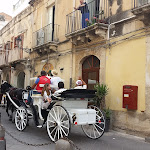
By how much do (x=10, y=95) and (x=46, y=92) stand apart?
2818 millimetres

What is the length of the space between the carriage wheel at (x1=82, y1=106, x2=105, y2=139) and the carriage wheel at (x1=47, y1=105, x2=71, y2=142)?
0.90m

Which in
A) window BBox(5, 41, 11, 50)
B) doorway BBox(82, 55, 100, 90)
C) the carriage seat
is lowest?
the carriage seat

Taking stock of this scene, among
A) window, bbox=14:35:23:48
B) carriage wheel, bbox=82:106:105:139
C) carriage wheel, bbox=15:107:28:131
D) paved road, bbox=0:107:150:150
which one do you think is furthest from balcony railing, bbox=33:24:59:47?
carriage wheel, bbox=82:106:105:139

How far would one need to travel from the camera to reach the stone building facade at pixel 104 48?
267 inches

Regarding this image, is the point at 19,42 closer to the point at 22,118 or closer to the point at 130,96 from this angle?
the point at 22,118

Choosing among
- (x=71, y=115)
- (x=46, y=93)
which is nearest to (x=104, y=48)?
(x=46, y=93)

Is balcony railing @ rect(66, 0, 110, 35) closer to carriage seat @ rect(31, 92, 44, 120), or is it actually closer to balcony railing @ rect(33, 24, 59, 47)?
balcony railing @ rect(33, 24, 59, 47)

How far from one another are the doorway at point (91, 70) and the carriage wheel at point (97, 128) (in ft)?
10.4

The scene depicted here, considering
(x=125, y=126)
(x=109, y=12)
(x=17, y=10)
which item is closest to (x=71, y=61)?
(x=109, y=12)

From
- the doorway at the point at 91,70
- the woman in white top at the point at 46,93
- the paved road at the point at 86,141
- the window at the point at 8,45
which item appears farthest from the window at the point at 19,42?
the woman in white top at the point at 46,93

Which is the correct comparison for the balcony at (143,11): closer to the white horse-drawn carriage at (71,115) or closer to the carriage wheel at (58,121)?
the white horse-drawn carriage at (71,115)

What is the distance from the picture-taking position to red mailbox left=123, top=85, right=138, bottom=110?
6.77 meters

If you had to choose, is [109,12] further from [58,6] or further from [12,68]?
[12,68]

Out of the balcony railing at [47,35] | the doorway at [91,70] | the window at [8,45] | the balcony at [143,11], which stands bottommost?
the doorway at [91,70]
